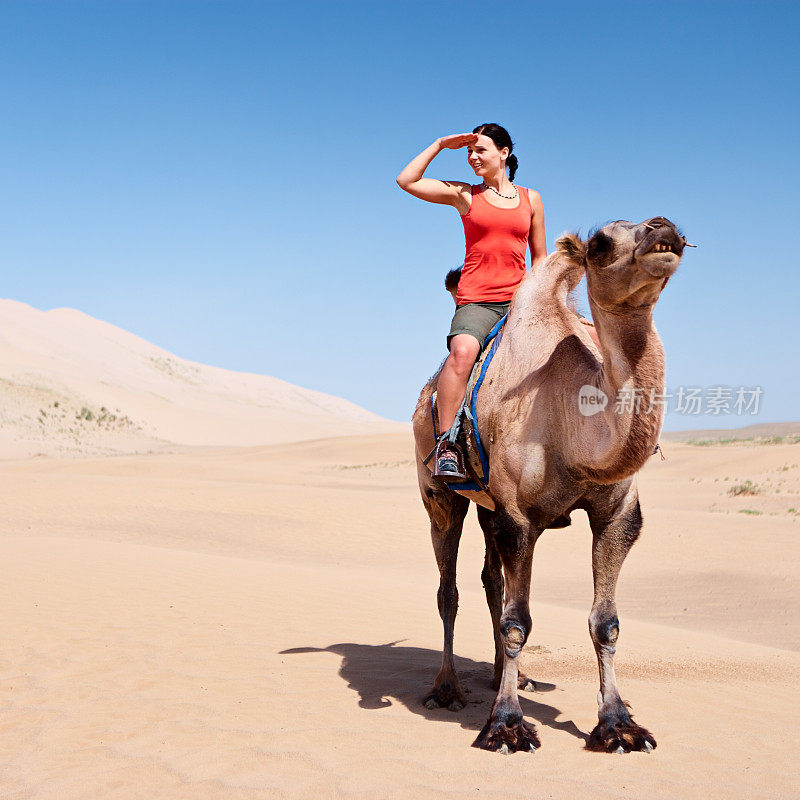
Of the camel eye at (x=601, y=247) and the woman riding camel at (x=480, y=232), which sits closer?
the camel eye at (x=601, y=247)

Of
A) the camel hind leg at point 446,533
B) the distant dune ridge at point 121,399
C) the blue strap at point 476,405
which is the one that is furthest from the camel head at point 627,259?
the distant dune ridge at point 121,399

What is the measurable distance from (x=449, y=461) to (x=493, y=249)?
1431 mm

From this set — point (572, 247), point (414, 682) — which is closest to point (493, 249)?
point (572, 247)

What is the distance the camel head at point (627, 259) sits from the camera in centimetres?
364

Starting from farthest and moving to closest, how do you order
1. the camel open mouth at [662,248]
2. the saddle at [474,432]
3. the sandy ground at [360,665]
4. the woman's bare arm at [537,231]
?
the woman's bare arm at [537,231]
the saddle at [474,432]
the sandy ground at [360,665]
the camel open mouth at [662,248]


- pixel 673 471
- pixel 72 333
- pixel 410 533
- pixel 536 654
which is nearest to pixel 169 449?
pixel 673 471

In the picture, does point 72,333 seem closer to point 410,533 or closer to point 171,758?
point 410,533

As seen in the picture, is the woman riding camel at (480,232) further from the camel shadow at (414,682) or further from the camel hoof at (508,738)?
the camel shadow at (414,682)

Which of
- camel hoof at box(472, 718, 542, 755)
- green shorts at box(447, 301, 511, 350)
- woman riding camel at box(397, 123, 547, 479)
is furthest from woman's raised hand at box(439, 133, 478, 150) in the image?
camel hoof at box(472, 718, 542, 755)

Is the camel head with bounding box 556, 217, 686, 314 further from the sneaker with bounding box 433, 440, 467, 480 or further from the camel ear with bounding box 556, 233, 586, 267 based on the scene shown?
the sneaker with bounding box 433, 440, 467, 480

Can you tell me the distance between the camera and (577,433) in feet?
14.5

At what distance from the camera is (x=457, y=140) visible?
5.44 m

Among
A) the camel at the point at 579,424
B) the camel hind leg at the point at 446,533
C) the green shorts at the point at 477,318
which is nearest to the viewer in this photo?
the camel at the point at 579,424

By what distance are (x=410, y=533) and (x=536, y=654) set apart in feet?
33.8
